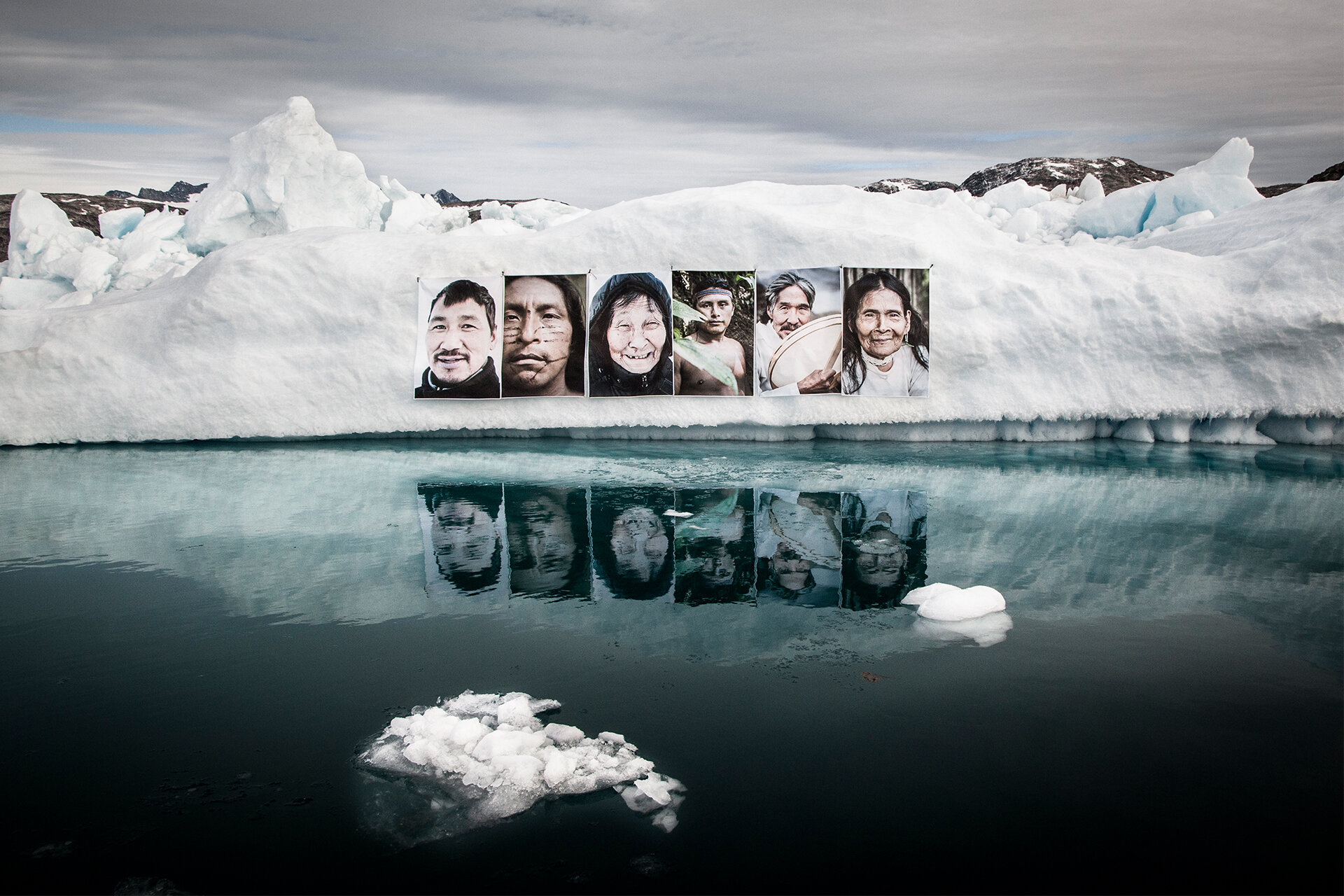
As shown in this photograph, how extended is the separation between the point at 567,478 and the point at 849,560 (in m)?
3.46

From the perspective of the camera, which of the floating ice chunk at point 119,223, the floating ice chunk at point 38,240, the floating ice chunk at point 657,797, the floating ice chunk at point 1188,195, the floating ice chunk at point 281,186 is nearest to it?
the floating ice chunk at point 657,797

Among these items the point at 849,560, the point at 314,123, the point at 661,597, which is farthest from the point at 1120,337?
the point at 314,123

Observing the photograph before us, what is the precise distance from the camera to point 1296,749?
9.37 ft

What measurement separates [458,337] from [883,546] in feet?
22.5

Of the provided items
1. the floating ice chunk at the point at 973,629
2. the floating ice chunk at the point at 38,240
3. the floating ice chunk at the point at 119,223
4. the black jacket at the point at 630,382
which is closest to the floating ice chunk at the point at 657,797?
the floating ice chunk at the point at 973,629

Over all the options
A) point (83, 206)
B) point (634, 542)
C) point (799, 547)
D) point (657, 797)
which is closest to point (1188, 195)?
point (799, 547)

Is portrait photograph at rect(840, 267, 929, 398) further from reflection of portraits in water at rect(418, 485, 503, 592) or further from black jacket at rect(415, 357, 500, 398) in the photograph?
reflection of portraits in water at rect(418, 485, 503, 592)

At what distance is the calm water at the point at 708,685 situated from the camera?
2342 mm

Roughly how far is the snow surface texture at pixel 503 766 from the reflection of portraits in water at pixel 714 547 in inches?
61.3

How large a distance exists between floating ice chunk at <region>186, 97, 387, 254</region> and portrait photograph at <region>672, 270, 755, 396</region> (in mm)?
10441

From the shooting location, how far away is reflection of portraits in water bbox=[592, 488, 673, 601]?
15.5ft

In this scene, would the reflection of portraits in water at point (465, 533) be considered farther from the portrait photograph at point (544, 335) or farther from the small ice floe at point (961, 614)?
the portrait photograph at point (544, 335)

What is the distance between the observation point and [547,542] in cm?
564

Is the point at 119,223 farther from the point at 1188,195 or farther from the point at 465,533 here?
the point at 1188,195
